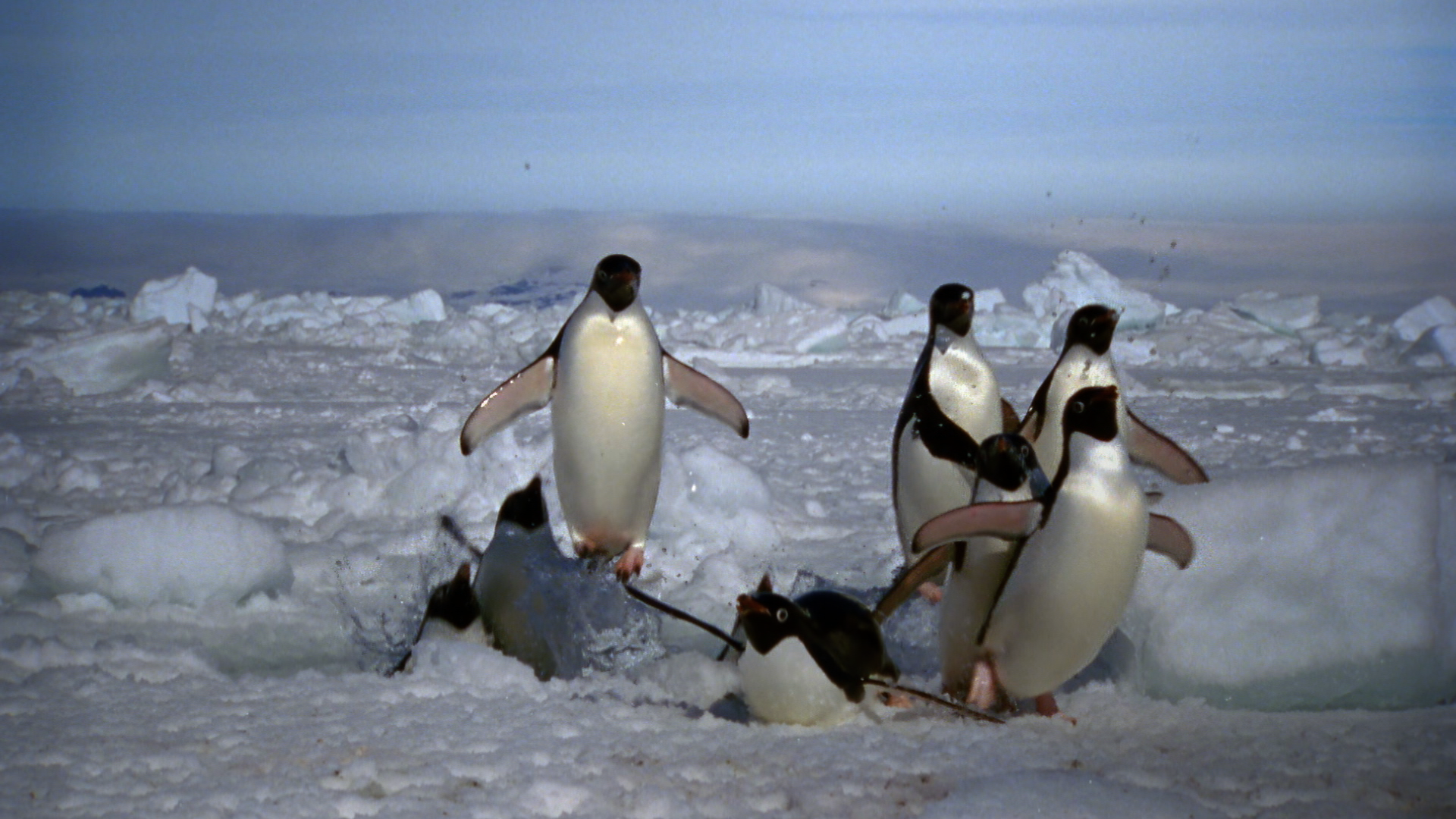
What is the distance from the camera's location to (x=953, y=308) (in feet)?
9.39

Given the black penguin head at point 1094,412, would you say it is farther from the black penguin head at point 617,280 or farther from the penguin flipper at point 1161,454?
the black penguin head at point 617,280

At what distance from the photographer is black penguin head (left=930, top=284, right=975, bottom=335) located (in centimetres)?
287

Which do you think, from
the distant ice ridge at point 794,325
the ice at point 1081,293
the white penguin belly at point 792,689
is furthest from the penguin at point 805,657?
the ice at point 1081,293

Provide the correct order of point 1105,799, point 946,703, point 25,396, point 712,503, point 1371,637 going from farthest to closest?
point 25,396, point 712,503, point 1371,637, point 946,703, point 1105,799

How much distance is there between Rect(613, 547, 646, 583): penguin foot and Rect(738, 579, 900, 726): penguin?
1.06 meters

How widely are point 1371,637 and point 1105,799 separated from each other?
938mm

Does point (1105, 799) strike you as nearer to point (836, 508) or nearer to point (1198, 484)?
point (1198, 484)

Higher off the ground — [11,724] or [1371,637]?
[1371,637]

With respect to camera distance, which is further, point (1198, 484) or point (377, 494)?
point (377, 494)

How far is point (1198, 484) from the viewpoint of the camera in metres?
2.50

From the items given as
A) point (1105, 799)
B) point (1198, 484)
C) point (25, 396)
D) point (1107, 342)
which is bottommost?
point (25, 396)

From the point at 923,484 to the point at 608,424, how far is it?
32.8 inches

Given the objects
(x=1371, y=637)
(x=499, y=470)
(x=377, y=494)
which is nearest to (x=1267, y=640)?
(x=1371, y=637)

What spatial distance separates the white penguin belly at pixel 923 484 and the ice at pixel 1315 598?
1.56 feet
